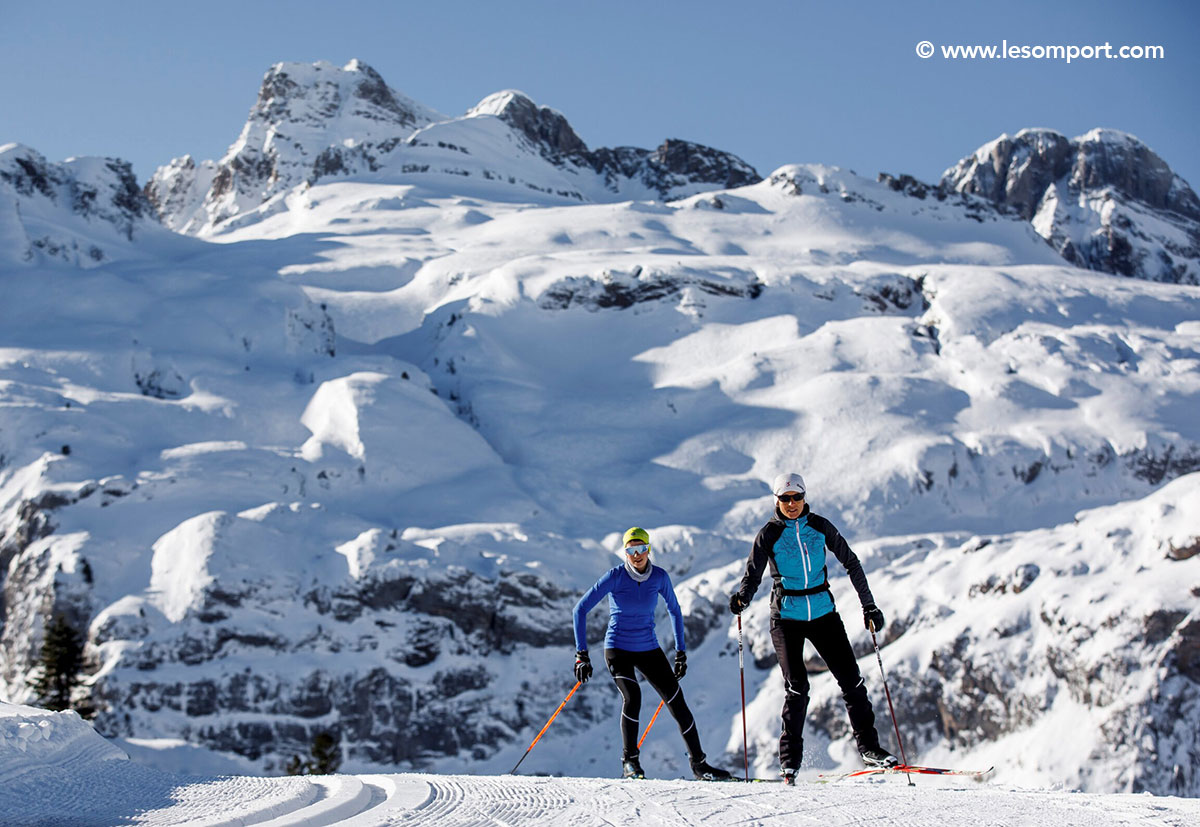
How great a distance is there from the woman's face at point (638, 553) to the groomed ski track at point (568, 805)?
2.25 m

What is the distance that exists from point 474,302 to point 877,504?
1270 inches

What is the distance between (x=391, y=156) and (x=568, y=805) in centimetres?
13484

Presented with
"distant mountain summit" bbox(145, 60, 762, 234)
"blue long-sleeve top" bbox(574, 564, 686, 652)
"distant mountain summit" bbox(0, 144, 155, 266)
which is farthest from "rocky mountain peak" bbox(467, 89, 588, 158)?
"blue long-sleeve top" bbox(574, 564, 686, 652)

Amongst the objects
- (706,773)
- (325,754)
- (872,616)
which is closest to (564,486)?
(325,754)

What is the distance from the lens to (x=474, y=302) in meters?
71.4

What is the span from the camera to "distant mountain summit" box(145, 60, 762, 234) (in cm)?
13525

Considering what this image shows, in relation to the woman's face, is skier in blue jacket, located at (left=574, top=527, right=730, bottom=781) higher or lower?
lower

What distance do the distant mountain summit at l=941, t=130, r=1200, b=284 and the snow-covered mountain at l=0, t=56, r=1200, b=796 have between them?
3635 inches

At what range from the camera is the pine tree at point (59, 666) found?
38125mm

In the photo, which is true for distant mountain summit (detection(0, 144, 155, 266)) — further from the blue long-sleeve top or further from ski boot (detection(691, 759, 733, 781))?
ski boot (detection(691, 759, 733, 781))

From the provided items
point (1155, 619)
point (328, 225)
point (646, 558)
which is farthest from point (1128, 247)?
point (646, 558)

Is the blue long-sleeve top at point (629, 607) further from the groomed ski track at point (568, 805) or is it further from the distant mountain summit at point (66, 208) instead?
the distant mountain summit at point (66, 208)

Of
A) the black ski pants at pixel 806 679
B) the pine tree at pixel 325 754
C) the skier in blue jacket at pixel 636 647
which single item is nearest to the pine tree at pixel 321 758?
the pine tree at pixel 325 754

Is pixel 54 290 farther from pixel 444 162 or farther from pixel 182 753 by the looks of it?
pixel 444 162
